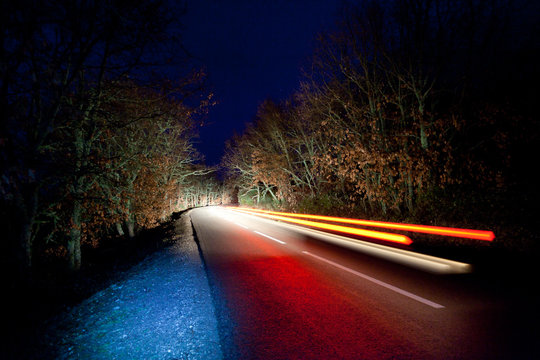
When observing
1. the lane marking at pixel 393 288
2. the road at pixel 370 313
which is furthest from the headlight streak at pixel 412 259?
the lane marking at pixel 393 288

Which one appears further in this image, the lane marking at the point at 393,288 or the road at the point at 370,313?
the lane marking at the point at 393,288

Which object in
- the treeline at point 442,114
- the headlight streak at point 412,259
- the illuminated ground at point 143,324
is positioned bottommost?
the headlight streak at point 412,259

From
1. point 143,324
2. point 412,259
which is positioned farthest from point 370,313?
point 412,259

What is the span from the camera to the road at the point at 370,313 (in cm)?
276

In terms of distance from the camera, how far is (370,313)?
145 inches

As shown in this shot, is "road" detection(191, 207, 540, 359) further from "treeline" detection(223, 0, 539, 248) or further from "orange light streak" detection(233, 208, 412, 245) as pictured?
"treeline" detection(223, 0, 539, 248)

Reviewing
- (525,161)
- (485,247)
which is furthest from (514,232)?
(525,161)

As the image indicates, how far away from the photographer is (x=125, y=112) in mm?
8094

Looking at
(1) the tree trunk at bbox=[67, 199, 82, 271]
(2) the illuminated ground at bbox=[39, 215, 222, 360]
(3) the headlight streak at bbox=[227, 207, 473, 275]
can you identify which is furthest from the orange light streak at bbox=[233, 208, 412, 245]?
(1) the tree trunk at bbox=[67, 199, 82, 271]

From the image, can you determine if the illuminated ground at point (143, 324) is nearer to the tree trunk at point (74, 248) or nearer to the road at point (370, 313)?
the road at point (370, 313)

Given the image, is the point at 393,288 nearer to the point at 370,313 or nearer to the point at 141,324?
the point at 370,313

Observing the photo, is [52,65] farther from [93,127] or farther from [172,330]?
[172,330]

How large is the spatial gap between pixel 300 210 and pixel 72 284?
58.8ft

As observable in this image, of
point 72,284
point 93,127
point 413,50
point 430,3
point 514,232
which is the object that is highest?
point 430,3
